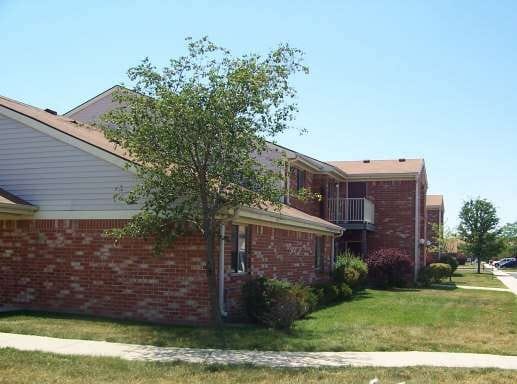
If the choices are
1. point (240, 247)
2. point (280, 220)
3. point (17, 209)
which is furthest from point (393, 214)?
point (17, 209)

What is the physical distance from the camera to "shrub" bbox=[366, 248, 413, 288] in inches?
1044

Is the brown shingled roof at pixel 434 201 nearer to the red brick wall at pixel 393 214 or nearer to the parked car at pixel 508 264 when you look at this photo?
the red brick wall at pixel 393 214

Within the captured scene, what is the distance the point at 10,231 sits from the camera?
1547 centimetres

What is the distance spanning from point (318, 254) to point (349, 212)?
6.53 m

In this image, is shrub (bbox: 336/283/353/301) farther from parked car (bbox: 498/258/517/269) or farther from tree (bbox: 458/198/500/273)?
parked car (bbox: 498/258/517/269)

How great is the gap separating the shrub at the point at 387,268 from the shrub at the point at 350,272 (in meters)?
2.52

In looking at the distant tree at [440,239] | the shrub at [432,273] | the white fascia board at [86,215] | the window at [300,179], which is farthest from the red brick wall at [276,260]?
the distant tree at [440,239]

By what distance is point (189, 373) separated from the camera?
8.48 metres

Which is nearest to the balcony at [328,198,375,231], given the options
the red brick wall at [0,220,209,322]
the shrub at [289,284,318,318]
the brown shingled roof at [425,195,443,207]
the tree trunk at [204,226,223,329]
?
the shrub at [289,284,318,318]

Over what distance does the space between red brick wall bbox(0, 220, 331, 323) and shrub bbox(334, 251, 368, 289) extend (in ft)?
21.9

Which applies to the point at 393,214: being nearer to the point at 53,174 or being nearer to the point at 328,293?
the point at 328,293

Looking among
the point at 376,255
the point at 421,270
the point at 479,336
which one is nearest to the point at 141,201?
the point at 479,336

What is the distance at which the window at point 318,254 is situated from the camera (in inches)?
882

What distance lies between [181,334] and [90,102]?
43.9 feet
